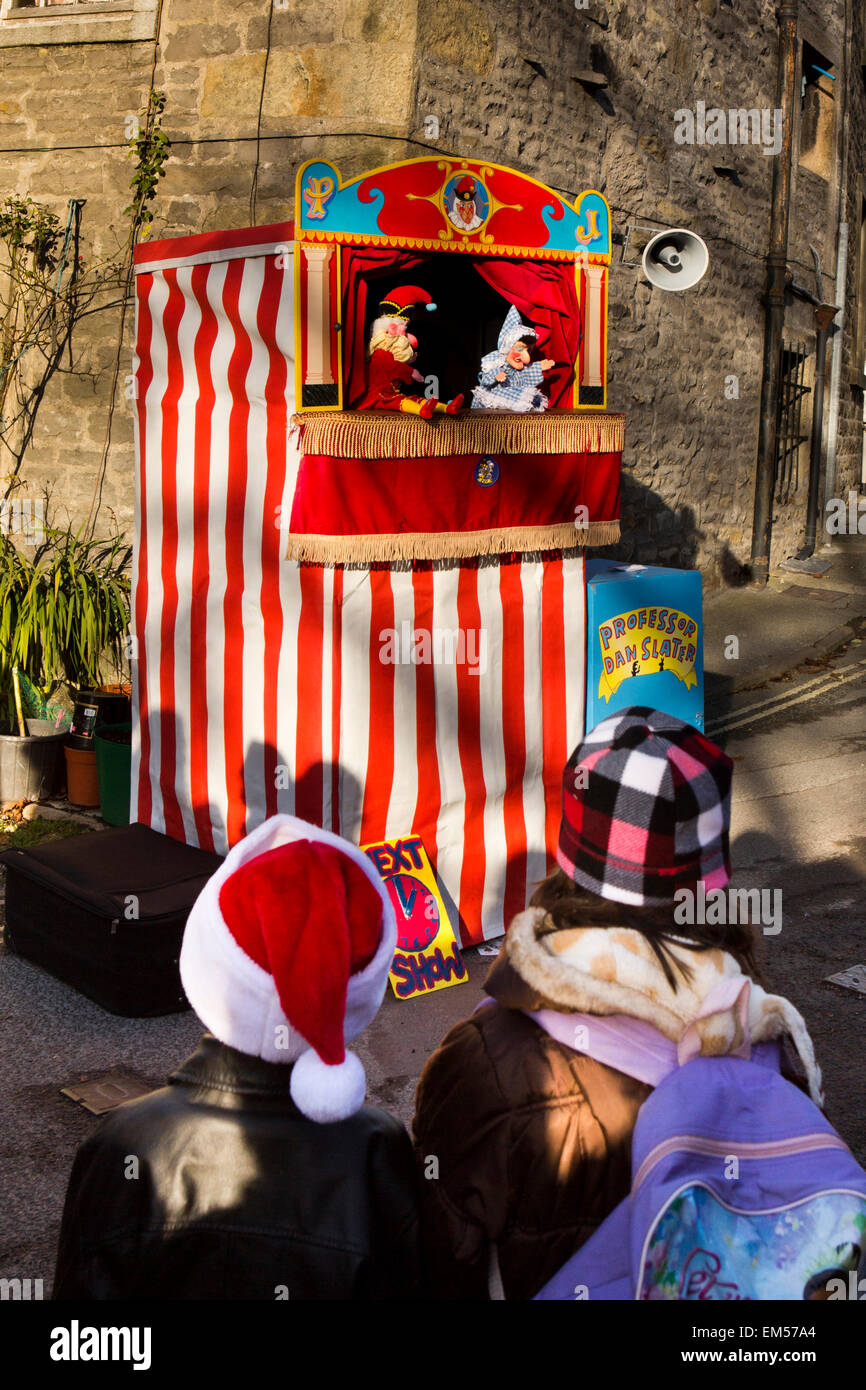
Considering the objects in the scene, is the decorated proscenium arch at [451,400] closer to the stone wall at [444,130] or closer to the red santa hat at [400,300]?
the red santa hat at [400,300]

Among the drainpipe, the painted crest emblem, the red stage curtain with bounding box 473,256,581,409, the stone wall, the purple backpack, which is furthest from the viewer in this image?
the drainpipe

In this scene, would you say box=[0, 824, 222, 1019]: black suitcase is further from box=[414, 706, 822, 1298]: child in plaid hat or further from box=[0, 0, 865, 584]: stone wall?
box=[0, 0, 865, 584]: stone wall

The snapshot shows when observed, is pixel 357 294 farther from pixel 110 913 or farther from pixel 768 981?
pixel 768 981

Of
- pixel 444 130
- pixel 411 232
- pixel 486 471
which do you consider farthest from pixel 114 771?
pixel 444 130

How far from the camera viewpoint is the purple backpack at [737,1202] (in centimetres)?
172

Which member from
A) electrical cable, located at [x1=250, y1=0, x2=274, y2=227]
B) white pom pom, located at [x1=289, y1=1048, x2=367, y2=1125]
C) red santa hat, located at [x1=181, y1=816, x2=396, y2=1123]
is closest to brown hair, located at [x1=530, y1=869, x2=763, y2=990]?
red santa hat, located at [x1=181, y1=816, x2=396, y2=1123]

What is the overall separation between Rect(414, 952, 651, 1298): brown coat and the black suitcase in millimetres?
2792

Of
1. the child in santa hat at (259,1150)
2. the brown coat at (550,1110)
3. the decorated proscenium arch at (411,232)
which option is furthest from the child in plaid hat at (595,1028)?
the decorated proscenium arch at (411,232)

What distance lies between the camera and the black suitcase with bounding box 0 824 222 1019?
180 inches

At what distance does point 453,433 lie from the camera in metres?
5.00

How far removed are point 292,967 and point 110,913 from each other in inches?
118

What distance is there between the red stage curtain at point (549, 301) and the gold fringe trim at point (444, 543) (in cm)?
71

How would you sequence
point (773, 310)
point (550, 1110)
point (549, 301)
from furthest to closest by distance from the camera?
point (773, 310)
point (549, 301)
point (550, 1110)

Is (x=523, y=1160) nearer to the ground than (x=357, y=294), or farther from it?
nearer to the ground
